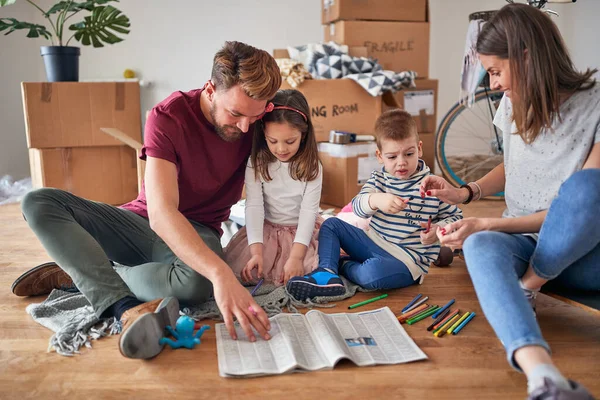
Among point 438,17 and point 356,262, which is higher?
point 438,17

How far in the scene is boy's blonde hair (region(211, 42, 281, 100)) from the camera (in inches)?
57.0

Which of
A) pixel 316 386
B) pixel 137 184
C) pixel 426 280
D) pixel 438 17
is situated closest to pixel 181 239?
pixel 316 386

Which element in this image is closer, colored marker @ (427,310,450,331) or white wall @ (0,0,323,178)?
colored marker @ (427,310,450,331)


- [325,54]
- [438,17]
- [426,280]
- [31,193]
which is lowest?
[426,280]

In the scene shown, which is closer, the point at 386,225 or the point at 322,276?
the point at 322,276

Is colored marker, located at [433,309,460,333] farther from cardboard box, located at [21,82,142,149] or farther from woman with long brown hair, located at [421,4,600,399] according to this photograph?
cardboard box, located at [21,82,142,149]

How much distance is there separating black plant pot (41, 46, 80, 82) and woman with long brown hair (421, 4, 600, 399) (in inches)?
85.7

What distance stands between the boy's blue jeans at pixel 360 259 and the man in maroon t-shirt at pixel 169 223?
33 centimetres

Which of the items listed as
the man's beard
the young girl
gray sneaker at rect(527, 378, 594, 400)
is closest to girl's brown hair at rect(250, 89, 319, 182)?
the young girl

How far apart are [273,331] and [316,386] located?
221 millimetres

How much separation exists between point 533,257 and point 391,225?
0.58 metres

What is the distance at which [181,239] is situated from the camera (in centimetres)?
133

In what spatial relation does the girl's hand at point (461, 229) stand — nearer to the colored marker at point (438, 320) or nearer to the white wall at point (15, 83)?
the colored marker at point (438, 320)

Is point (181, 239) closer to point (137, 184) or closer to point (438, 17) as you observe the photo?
point (137, 184)
